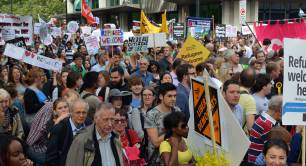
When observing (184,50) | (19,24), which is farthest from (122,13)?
(184,50)

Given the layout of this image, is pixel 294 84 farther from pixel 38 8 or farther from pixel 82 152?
pixel 38 8

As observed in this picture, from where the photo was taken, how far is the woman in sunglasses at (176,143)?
5129mm

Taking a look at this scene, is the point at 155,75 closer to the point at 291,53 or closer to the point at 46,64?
the point at 46,64

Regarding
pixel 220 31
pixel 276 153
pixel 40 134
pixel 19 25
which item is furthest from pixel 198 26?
pixel 276 153

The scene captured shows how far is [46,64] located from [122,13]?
166 ft

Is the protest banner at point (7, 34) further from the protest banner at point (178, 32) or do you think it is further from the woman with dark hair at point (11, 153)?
the woman with dark hair at point (11, 153)

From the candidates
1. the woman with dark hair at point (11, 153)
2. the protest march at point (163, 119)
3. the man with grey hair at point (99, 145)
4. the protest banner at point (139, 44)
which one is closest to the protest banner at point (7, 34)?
the protest banner at point (139, 44)

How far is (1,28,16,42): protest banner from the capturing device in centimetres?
1416

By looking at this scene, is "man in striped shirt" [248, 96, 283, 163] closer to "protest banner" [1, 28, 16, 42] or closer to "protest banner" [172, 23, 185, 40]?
"protest banner" [1, 28, 16, 42]

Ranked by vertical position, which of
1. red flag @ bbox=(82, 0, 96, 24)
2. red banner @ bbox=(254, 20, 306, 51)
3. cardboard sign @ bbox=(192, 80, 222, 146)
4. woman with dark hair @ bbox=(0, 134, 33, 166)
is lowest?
woman with dark hair @ bbox=(0, 134, 33, 166)

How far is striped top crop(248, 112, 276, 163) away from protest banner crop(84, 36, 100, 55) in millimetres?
10095

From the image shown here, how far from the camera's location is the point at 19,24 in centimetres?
1480

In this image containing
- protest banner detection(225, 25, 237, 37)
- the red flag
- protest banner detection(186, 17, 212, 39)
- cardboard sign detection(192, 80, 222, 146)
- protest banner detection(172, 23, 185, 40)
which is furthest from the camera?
the red flag

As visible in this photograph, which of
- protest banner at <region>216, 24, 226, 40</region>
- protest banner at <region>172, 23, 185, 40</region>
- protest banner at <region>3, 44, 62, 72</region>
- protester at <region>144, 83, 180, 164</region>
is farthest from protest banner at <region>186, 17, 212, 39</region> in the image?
protester at <region>144, 83, 180, 164</region>
